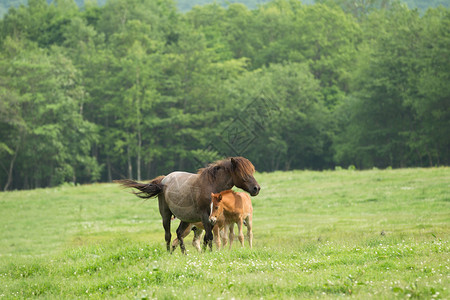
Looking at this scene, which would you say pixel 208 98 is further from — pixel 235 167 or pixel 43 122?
pixel 235 167

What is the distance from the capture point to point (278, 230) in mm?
23109

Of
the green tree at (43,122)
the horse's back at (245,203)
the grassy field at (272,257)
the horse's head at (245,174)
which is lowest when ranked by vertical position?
the grassy field at (272,257)

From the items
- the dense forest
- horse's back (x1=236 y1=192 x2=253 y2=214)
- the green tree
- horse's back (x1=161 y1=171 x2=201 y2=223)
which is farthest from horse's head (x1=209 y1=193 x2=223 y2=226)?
the green tree

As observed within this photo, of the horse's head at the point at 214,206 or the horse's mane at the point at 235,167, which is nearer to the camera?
the horse's head at the point at 214,206

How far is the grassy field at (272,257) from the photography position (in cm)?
876

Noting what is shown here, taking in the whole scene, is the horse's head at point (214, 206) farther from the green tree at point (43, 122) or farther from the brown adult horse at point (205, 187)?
the green tree at point (43, 122)

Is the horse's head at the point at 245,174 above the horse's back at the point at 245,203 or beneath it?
above

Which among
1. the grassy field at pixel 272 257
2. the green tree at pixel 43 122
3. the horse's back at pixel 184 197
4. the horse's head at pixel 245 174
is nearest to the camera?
the grassy field at pixel 272 257

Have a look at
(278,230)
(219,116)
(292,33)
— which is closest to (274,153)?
(219,116)

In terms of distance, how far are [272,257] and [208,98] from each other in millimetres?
66980

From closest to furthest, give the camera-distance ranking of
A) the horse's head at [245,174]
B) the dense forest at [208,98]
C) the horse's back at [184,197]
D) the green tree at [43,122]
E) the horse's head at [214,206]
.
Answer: the horse's head at [214,206] → the horse's head at [245,174] → the horse's back at [184,197] → the green tree at [43,122] → the dense forest at [208,98]

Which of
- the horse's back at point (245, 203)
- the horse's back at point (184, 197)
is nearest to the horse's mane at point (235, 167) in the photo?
the horse's back at point (184, 197)

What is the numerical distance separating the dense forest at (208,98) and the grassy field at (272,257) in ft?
Result: 95.5

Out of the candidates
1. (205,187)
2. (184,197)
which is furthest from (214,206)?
(184,197)
